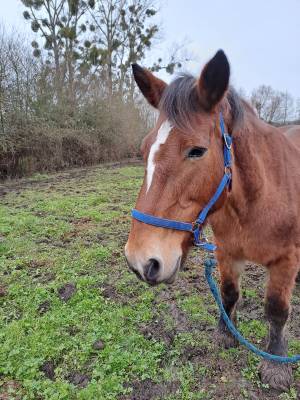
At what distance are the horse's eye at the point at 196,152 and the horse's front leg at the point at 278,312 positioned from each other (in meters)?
1.17

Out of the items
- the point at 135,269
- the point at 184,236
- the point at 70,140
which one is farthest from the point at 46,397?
the point at 70,140

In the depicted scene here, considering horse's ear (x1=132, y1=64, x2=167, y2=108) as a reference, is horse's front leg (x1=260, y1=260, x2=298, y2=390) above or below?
below

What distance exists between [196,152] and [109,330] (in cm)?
203

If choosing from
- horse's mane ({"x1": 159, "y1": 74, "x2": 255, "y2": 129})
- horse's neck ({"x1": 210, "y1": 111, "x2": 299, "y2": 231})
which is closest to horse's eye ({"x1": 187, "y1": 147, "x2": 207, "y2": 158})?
horse's mane ({"x1": 159, "y1": 74, "x2": 255, "y2": 129})

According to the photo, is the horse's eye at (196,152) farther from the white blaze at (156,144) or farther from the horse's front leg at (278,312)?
the horse's front leg at (278,312)

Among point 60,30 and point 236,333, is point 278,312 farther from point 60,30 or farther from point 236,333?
point 60,30

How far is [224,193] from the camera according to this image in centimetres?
177

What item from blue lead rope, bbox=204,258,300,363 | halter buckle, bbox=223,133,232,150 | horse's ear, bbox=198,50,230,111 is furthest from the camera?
blue lead rope, bbox=204,258,300,363

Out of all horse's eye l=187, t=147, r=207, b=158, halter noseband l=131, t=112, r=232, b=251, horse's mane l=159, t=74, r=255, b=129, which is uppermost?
horse's mane l=159, t=74, r=255, b=129

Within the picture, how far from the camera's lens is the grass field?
2275 mm

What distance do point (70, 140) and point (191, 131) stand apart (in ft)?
47.5

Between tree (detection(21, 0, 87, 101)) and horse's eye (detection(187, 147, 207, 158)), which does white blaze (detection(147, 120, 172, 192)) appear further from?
tree (detection(21, 0, 87, 101))

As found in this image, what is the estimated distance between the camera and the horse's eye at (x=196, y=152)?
1.56 metres

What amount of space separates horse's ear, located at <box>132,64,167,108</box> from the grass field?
2024 millimetres
